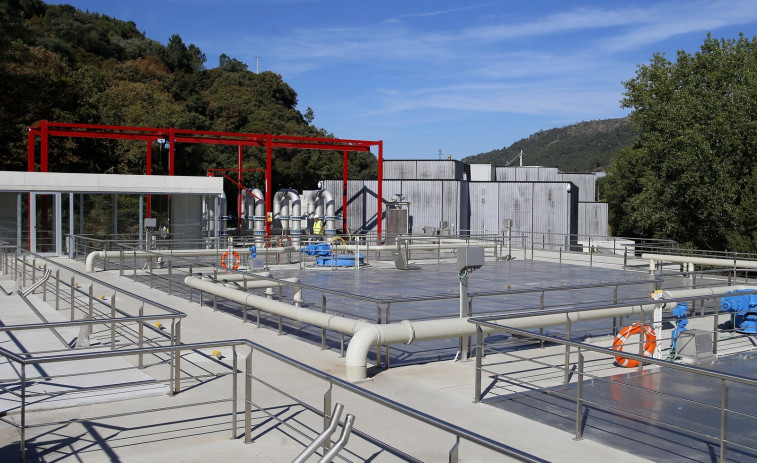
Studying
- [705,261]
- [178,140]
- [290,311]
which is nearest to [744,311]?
[290,311]

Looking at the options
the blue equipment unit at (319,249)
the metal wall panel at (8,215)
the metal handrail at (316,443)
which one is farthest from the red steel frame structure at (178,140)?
the metal handrail at (316,443)

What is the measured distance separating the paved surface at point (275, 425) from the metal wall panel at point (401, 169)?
4543 centimetres

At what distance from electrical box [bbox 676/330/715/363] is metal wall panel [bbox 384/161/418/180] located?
44306 millimetres

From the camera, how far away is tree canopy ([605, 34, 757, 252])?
34.8 meters

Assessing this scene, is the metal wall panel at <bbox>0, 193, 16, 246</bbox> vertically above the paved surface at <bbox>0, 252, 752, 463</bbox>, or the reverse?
the metal wall panel at <bbox>0, 193, 16, 246</bbox>

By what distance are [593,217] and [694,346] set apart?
4428 cm

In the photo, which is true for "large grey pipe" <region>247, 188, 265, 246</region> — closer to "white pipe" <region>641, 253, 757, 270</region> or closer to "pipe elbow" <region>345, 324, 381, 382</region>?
"white pipe" <region>641, 253, 757, 270</region>

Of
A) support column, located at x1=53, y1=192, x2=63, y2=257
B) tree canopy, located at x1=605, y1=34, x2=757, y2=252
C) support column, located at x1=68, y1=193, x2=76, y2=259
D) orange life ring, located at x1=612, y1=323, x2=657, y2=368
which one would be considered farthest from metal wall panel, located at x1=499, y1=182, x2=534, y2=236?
orange life ring, located at x1=612, y1=323, x2=657, y2=368

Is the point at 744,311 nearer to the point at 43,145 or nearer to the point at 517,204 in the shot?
the point at 43,145

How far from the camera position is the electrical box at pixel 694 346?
10.6 meters

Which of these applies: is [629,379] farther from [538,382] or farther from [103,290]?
[103,290]

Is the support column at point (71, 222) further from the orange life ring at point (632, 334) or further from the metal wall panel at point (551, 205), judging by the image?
the metal wall panel at point (551, 205)

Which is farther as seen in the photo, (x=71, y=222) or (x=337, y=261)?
(x=71, y=222)

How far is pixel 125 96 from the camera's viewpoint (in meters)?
53.8
